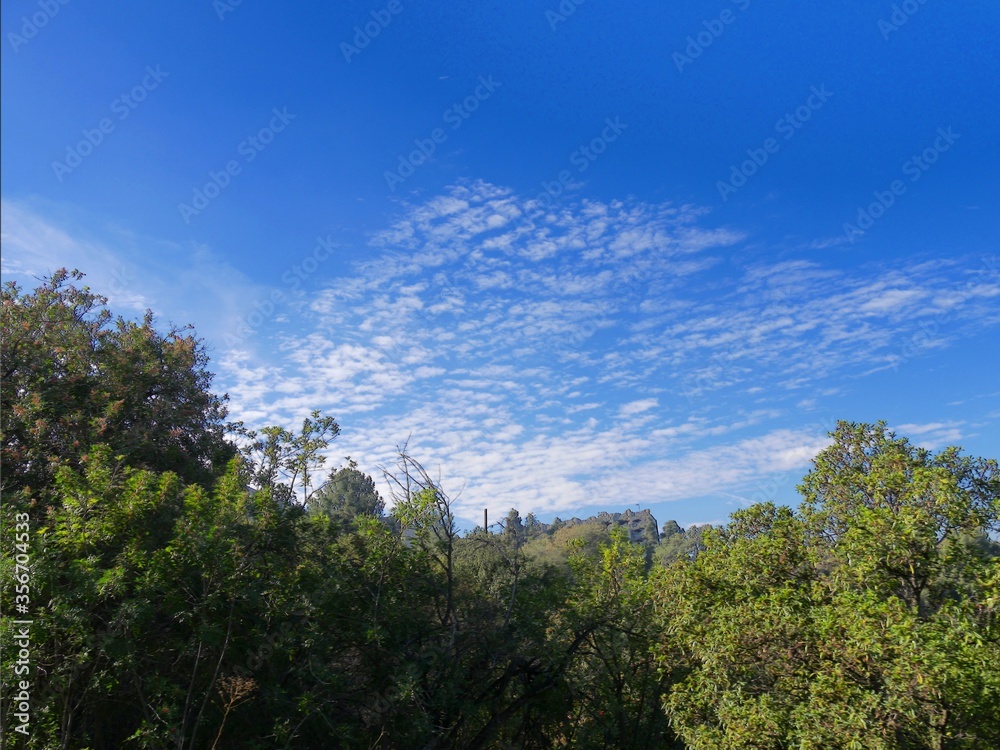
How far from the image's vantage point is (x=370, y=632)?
21.6 ft

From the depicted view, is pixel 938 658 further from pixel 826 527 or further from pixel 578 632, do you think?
pixel 578 632

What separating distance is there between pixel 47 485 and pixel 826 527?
972cm

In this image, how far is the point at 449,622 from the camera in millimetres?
7734

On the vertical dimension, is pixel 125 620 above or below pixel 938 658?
above

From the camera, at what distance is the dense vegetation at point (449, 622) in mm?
5332

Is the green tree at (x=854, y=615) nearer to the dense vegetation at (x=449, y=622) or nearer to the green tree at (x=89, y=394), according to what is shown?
the dense vegetation at (x=449, y=622)

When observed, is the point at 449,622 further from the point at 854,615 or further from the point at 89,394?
the point at 89,394

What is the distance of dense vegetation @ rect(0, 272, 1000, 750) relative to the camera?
17.5ft

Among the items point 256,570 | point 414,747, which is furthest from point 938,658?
point 256,570

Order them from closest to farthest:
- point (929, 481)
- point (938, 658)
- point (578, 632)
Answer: point (938, 658), point (929, 481), point (578, 632)
